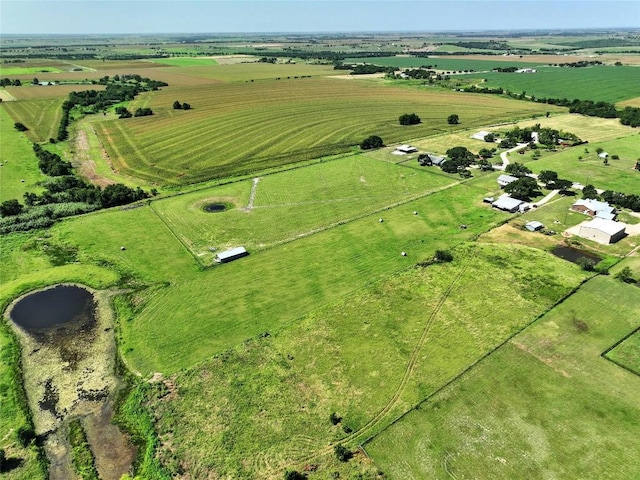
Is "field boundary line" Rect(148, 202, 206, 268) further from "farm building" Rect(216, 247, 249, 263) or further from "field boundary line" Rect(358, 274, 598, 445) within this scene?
"field boundary line" Rect(358, 274, 598, 445)

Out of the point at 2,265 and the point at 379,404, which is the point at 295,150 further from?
the point at 379,404

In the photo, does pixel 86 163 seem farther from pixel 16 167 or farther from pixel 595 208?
pixel 595 208

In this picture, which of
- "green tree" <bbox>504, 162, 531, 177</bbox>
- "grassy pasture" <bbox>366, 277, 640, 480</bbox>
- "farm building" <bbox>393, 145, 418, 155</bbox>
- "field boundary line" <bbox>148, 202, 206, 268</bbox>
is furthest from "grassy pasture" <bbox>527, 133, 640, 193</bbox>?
"field boundary line" <bbox>148, 202, 206, 268</bbox>

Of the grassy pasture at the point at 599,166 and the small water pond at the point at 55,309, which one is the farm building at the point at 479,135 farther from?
the small water pond at the point at 55,309

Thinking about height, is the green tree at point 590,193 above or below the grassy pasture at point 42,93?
above

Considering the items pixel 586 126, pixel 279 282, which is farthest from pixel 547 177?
pixel 586 126

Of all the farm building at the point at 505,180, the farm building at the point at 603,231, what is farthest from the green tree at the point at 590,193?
the farm building at the point at 603,231
